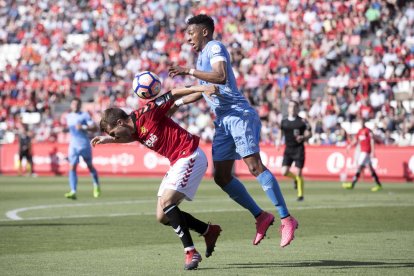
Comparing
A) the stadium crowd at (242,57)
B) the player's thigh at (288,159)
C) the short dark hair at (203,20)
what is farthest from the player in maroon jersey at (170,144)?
the stadium crowd at (242,57)

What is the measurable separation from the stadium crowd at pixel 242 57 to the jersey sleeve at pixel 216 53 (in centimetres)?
2127

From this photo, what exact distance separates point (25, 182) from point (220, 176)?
2173 centimetres

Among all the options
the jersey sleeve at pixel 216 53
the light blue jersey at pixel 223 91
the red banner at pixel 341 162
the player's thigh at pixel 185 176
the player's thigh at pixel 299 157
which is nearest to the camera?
the player's thigh at pixel 185 176

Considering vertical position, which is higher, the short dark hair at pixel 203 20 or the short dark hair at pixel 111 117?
the short dark hair at pixel 203 20

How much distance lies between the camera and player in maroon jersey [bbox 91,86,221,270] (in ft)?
32.9

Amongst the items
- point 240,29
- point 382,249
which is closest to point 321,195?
point 382,249

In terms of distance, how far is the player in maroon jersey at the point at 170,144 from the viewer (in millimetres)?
10039

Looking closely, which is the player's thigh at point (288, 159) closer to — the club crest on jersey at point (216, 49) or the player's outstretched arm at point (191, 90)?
the club crest on jersey at point (216, 49)

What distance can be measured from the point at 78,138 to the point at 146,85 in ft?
43.4

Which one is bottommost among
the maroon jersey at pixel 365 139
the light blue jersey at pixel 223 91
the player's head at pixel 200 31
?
the maroon jersey at pixel 365 139

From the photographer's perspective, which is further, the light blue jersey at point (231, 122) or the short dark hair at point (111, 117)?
the light blue jersey at point (231, 122)

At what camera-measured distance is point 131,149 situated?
36531 mm

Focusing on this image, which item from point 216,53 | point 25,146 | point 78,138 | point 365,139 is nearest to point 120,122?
point 216,53

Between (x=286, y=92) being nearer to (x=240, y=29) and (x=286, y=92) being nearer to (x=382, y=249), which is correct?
(x=240, y=29)
